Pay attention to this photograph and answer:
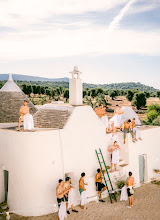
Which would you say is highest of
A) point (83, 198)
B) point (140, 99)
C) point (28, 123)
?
point (140, 99)

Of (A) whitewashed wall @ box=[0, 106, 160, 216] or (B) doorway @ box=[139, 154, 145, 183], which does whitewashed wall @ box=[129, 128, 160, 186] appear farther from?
(A) whitewashed wall @ box=[0, 106, 160, 216]

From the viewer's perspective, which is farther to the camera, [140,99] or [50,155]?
[140,99]

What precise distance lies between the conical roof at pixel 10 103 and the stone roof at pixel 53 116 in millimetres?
1917

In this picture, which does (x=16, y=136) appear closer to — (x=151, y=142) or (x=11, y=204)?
(x=11, y=204)

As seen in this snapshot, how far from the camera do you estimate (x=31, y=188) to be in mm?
11391

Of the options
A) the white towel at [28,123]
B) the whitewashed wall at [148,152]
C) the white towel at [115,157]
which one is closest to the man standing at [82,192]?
the white towel at [115,157]

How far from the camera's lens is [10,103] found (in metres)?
15.3

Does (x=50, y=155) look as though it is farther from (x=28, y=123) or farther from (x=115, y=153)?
(x=115, y=153)

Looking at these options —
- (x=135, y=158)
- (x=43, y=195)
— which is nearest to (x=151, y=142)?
(x=135, y=158)

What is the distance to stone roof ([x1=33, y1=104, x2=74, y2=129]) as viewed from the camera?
12.7m

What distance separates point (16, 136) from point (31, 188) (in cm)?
261

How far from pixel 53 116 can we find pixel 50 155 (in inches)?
97.4

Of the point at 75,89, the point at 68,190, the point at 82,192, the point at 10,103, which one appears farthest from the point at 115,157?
the point at 10,103

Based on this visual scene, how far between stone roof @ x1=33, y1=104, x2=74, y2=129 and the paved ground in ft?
14.5
